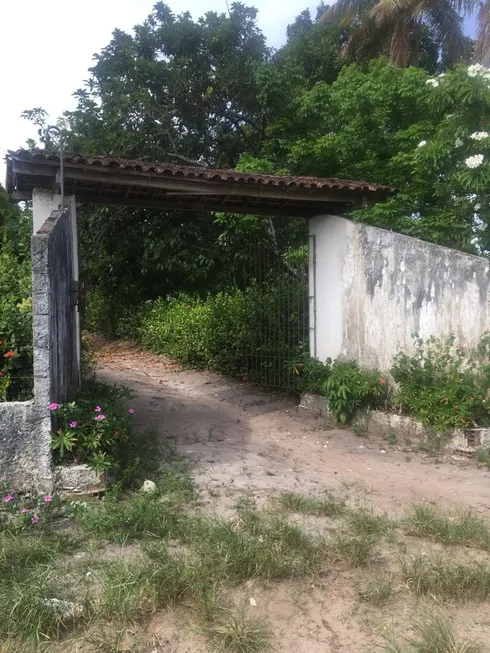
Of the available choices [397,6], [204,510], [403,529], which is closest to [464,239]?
[403,529]

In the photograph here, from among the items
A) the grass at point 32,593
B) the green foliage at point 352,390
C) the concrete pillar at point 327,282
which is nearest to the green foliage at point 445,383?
the green foliage at point 352,390

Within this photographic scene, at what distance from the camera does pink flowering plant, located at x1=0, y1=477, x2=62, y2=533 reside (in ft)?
12.4

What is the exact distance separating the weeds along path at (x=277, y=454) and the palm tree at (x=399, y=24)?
10023mm

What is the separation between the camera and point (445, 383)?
19.2 ft

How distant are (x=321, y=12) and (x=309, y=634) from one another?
54.5 feet

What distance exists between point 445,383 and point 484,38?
9182 millimetres

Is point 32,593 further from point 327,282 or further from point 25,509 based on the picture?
point 327,282

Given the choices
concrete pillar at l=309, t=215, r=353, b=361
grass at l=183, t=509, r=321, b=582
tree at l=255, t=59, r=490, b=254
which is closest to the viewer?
grass at l=183, t=509, r=321, b=582

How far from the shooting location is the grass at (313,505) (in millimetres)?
4230

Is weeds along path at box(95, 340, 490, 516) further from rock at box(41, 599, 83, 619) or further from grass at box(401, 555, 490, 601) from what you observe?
rock at box(41, 599, 83, 619)

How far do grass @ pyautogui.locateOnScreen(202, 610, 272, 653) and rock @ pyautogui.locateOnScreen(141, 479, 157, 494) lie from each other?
5.65 feet

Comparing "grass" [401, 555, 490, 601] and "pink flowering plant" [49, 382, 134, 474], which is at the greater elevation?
"pink flowering plant" [49, 382, 134, 474]

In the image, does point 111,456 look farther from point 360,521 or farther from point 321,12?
point 321,12

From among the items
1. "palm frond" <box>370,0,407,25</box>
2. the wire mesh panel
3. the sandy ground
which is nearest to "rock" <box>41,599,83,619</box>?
the sandy ground
